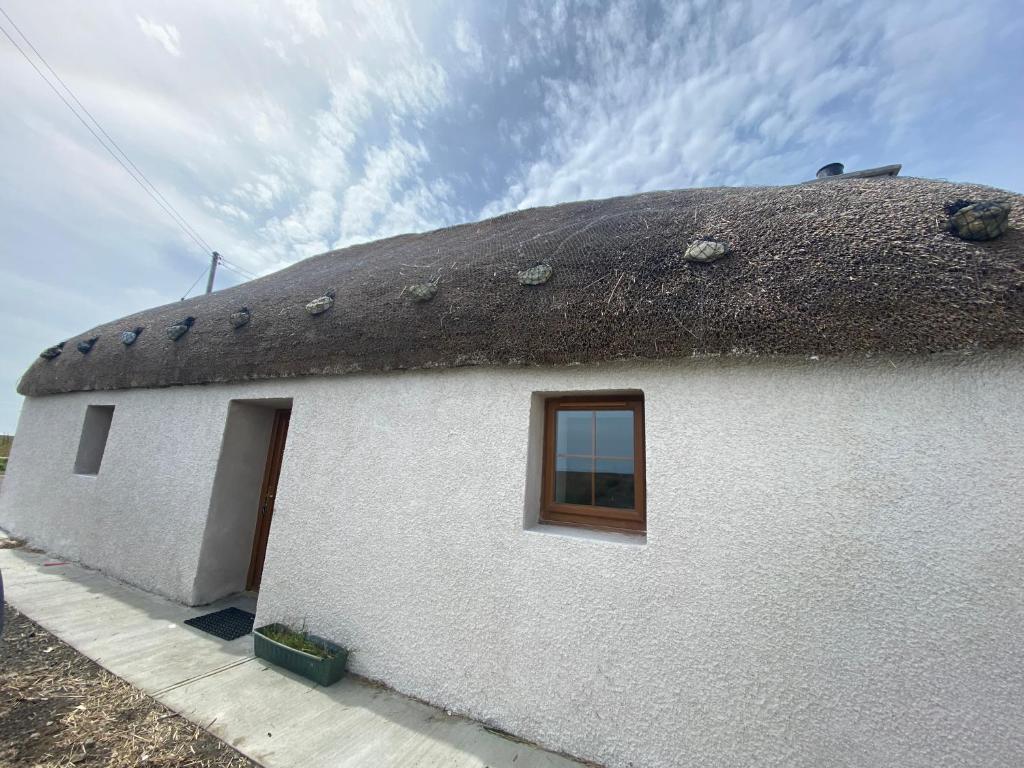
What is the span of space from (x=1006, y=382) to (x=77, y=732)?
536cm

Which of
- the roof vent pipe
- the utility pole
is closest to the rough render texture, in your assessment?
the roof vent pipe

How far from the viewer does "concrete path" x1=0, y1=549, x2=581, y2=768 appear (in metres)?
2.23

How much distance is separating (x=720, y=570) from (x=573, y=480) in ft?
3.45

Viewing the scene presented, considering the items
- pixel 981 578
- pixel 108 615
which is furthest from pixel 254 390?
pixel 981 578

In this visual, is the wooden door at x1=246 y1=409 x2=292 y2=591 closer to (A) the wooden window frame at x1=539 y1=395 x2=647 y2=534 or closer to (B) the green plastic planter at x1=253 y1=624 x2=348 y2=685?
(B) the green plastic planter at x1=253 y1=624 x2=348 y2=685

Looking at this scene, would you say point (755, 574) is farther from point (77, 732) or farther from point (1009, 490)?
point (77, 732)

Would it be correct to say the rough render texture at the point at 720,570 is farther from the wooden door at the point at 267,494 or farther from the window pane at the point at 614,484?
the wooden door at the point at 267,494

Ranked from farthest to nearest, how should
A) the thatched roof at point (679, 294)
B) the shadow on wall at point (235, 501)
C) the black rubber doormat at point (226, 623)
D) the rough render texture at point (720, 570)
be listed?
the shadow on wall at point (235, 501)
the black rubber doormat at point (226, 623)
the thatched roof at point (679, 294)
the rough render texture at point (720, 570)

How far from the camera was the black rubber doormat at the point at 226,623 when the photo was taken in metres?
3.68

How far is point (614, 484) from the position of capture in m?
2.71

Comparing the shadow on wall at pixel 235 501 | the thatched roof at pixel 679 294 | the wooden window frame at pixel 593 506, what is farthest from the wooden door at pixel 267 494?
the wooden window frame at pixel 593 506

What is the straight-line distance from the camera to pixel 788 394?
2193mm

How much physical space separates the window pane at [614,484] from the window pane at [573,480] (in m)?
0.06

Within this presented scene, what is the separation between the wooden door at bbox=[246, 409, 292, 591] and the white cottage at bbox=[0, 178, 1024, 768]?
1.20 metres
